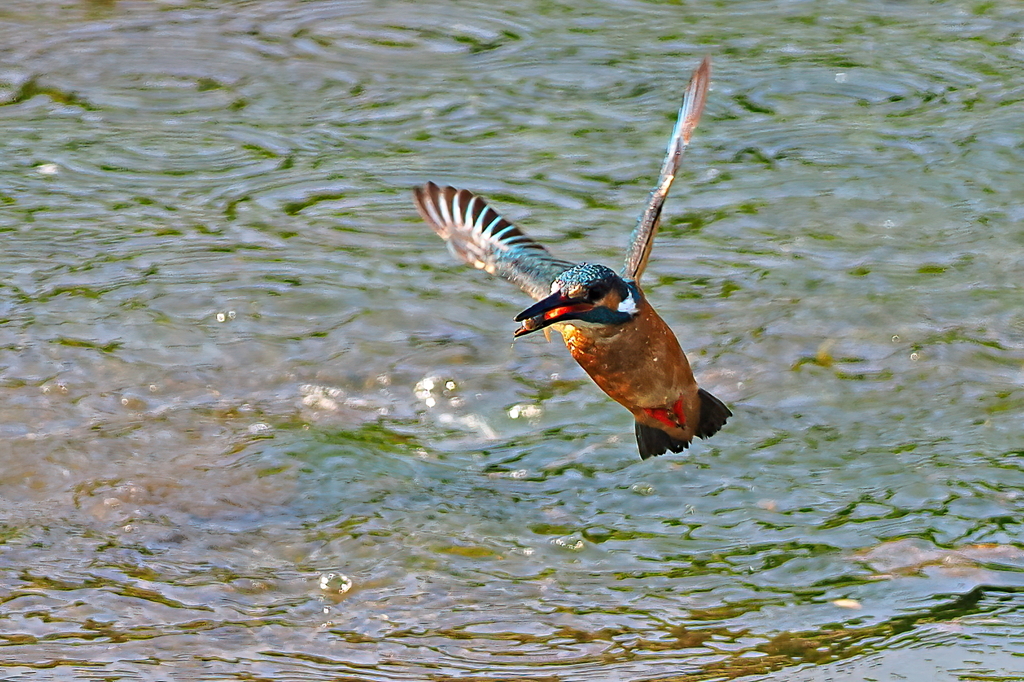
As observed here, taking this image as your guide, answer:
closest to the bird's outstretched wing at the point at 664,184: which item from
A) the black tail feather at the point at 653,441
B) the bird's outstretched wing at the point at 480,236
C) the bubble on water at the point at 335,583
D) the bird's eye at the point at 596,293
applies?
the bird's outstretched wing at the point at 480,236

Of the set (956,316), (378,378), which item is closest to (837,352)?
(956,316)

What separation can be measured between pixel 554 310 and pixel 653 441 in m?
0.73

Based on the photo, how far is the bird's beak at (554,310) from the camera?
3993 millimetres

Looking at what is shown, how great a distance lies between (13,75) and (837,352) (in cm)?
529

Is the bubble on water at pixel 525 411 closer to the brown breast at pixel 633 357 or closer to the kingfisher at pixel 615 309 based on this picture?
the kingfisher at pixel 615 309

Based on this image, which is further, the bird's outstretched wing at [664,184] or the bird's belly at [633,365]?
the bird's outstretched wing at [664,184]

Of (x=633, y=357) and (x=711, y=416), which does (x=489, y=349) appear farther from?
(x=633, y=357)

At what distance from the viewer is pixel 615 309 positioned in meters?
4.24

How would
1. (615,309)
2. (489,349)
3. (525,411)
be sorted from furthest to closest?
(489,349)
(525,411)
(615,309)

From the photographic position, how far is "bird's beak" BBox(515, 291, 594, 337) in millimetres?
3993

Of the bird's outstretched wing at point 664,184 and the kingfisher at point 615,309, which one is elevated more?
the bird's outstretched wing at point 664,184

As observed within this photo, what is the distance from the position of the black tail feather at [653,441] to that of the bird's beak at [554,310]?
611 mm

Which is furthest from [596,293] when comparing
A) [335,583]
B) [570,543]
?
[335,583]

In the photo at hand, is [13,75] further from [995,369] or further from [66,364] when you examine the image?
[995,369]
